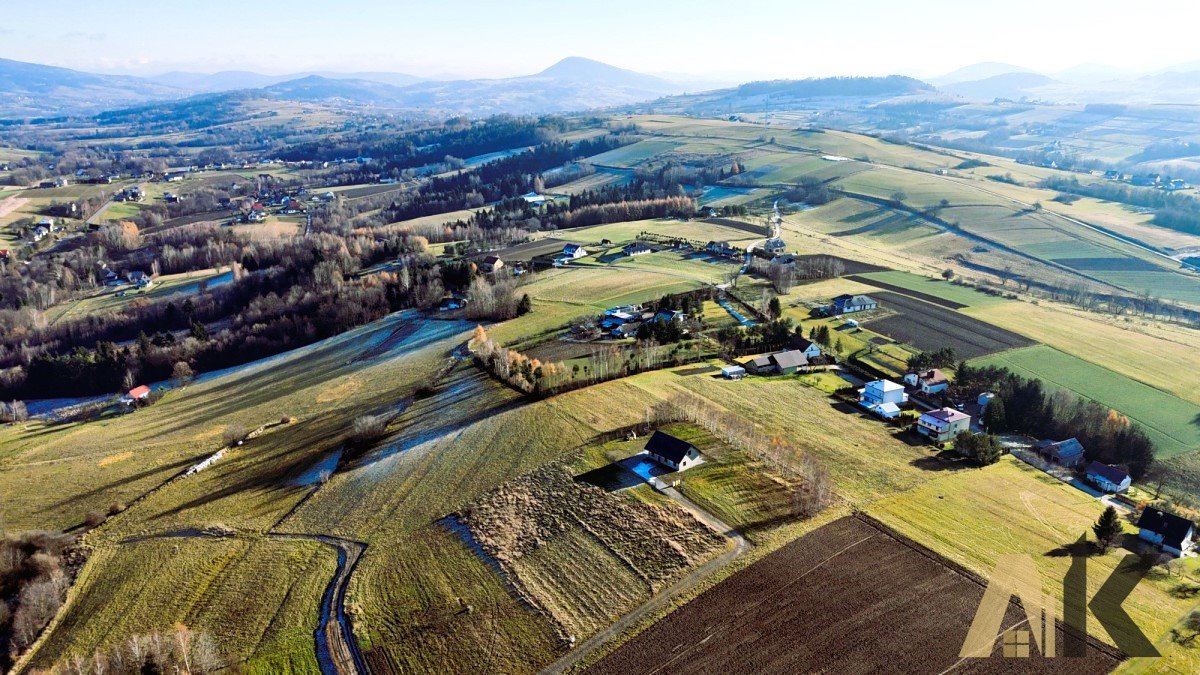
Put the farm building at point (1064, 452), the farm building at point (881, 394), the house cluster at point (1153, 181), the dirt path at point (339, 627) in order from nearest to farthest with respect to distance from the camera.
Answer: the dirt path at point (339, 627) → the farm building at point (1064, 452) → the farm building at point (881, 394) → the house cluster at point (1153, 181)

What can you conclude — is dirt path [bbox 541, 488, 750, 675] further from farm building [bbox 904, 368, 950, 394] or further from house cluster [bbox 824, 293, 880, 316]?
house cluster [bbox 824, 293, 880, 316]

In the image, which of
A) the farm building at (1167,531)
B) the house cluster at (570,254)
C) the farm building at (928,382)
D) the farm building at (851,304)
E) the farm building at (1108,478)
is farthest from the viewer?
the house cluster at (570,254)

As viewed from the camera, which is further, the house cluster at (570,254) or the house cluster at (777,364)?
the house cluster at (570,254)

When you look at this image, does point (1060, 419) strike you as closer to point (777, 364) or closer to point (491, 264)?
point (777, 364)

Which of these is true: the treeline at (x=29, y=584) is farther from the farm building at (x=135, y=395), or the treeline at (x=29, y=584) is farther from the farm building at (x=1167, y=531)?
the farm building at (x=1167, y=531)

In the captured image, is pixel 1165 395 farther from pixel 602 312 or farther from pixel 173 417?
pixel 173 417

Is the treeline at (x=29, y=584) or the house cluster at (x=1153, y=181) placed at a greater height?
the house cluster at (x=1153, y=181)

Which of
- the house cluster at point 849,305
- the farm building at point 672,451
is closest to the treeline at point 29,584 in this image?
the farm building at point 672,451
